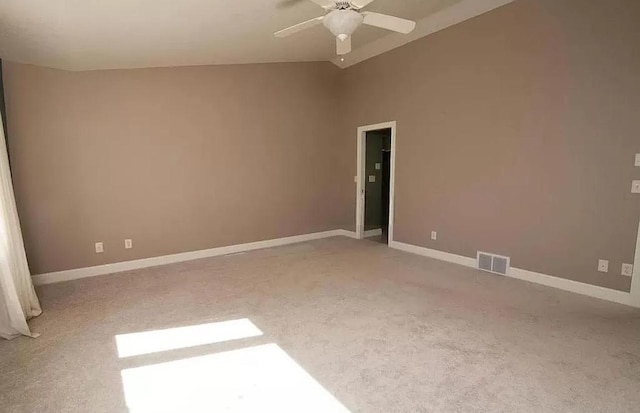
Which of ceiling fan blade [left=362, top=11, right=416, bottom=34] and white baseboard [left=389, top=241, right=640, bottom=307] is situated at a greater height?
ceiling fan blade [left=362, top=11, right=416, bottom=34]

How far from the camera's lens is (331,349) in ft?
7.73

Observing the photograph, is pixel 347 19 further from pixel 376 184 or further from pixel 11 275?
pixel 376 184

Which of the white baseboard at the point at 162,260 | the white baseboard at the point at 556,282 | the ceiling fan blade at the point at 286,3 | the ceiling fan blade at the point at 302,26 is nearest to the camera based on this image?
the ceiling fan blade at the point at 302,26

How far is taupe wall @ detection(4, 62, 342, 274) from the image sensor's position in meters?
3.68

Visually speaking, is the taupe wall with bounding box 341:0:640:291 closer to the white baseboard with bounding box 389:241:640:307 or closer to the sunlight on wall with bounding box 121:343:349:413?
the white baseboard with bounding box 389:241:640:307

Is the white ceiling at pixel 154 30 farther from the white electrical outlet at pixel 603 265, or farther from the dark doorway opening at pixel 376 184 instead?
the white electrical outlet at pixel 603 265

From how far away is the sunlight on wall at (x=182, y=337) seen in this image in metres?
2.40

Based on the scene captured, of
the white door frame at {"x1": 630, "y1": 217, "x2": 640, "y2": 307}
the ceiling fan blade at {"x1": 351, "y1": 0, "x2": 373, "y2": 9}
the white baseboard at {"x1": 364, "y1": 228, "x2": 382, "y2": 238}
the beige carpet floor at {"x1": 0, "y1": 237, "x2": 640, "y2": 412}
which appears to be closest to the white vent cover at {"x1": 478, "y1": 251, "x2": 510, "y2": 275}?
the beige carpet floor at {"x1": 0, "y1": 237, "x2": 640, "y2": 412}

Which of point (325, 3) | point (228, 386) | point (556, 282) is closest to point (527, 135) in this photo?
point (556, 282)

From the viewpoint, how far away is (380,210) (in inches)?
255

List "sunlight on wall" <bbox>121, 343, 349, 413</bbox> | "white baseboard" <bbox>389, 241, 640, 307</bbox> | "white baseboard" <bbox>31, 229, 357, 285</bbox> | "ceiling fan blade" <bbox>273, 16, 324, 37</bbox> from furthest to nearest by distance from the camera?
1. "white baseboard" <bbox>31, 229, 357, 285</bbox>
2. "white baseboard" <bbox>389, 241, 640, 307</bbox>
3. "ceiling fan blade" <bbox>273, 16, 324, 37</bbox>
4. "sunlight on wall" <bbox>121, 343, 349, 413</bbox>

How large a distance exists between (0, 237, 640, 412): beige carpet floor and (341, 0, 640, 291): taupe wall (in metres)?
0.64

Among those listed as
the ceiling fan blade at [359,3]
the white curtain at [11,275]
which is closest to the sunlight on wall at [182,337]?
the white curtain at [11,275]

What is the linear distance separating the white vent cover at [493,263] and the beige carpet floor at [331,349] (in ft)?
0.83
